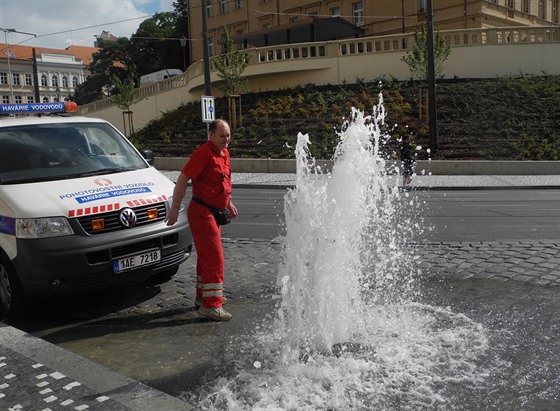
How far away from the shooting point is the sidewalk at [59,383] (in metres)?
3.61

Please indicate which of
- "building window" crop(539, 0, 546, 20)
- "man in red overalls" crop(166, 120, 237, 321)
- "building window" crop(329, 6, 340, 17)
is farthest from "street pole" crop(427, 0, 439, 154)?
"building window" crop(539, 0, 546, 20)

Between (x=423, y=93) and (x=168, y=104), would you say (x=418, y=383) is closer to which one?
(x=423, y=93)

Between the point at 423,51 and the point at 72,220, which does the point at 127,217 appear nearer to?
the point at 72,220

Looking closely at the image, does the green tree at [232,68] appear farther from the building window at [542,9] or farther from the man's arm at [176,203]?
the building window at [542,9]

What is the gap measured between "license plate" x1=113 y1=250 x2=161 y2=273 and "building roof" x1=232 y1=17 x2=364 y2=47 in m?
36.9

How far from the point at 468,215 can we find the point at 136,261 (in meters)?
8.41

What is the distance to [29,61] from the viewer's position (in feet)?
373

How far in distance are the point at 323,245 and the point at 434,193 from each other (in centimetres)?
1321

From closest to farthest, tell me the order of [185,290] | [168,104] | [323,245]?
[323,245]
[185,290]
[168,104]

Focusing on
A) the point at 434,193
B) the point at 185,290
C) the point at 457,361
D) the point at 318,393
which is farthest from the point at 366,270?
the point at 434,193

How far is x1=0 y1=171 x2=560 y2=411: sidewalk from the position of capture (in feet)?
11.8

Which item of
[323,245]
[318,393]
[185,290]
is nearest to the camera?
[318,393]

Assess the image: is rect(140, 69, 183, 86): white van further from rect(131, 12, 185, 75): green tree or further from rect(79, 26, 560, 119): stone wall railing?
rect(131, 12, 185, 75): green tree

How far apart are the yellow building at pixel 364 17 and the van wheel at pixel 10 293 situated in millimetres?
35670
